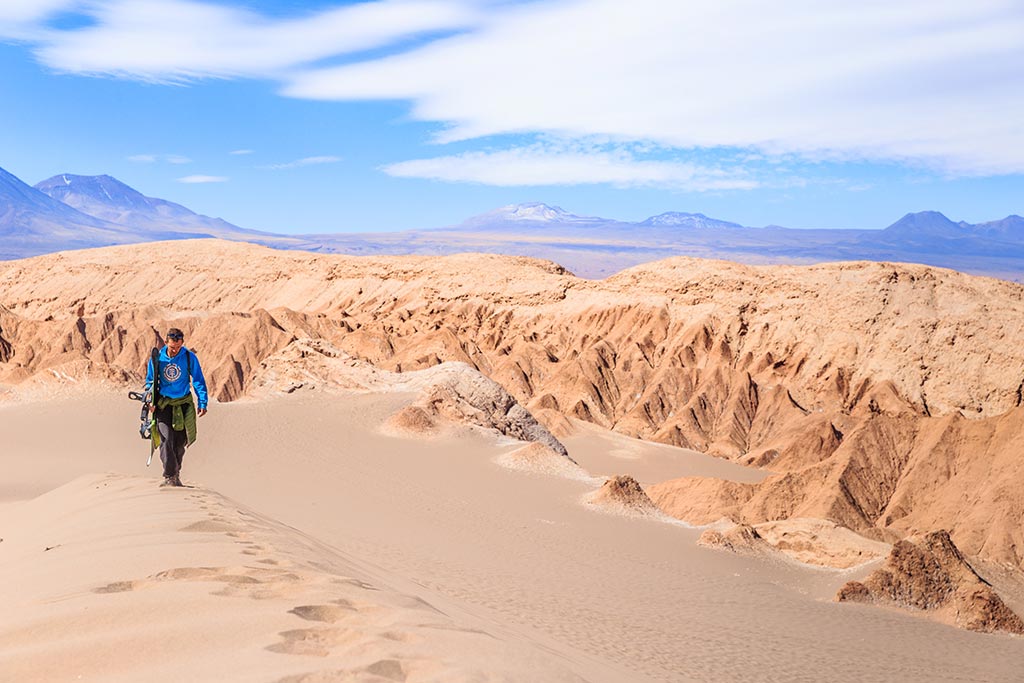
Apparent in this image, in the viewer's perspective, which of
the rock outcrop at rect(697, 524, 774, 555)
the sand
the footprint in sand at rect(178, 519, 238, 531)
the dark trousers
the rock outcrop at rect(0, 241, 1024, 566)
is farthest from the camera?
the rock outcrop at rect(0, 241, 1024, 566)

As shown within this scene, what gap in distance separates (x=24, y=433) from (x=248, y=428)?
4.77 meters

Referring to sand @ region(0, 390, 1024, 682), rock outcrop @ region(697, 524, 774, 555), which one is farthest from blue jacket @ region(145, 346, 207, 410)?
rock outcrop @ region(697, 524, 774, 555)

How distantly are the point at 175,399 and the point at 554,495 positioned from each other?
10.1m

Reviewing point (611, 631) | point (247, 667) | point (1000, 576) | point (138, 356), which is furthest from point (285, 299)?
point (247, 667)

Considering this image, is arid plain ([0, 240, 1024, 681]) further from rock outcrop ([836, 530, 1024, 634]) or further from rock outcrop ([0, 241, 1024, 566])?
rock outcrop ([0, 241, 1024, 566])

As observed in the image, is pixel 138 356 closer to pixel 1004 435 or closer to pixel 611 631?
pixel 1004 435

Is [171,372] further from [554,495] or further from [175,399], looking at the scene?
[554,495]

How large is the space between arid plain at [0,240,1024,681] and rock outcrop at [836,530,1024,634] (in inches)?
2.0

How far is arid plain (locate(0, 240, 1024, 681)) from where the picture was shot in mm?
5266

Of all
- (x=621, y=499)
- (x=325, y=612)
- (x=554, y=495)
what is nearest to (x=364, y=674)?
(x=325, y=612)

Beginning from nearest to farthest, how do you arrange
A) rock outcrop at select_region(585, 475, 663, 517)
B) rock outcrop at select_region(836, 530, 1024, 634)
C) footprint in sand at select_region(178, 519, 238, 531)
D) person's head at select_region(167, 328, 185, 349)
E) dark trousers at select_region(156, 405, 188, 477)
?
footprint in sand at select_region(178, 519, 238, 531), person's head at select_region(167, 328, 185, 349), dark trousers at select_region(156, 405, 188, 477), rock outcrop at select_region(836, 530, 1024, 634), rock outcrop at select_region(585, 475, 663, 517)

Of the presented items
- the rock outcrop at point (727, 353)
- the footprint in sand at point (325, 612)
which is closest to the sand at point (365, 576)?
the footprint in sand at point (325, 612)

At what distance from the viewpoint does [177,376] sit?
9.88 metres

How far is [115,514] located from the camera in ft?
26.8
